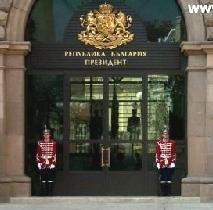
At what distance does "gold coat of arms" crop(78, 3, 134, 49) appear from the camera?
17266mm

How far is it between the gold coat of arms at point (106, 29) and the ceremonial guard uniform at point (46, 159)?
2480 millimetres

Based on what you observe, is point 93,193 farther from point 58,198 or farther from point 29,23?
point 29,23

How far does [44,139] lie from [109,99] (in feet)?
6.03

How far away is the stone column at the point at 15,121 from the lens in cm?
1669

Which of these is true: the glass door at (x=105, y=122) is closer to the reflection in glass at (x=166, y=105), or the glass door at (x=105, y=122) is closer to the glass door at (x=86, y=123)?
the glass door at (x=86, y=123)

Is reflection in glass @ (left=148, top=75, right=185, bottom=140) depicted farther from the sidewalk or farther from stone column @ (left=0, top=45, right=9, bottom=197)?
stone column @ (left=0, top=45, right=9, bottom=197)

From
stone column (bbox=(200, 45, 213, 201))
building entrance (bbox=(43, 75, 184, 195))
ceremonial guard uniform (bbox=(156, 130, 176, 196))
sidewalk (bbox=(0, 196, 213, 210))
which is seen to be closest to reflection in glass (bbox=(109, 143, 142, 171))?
building entrance (bbox=(43, 75, 184, 195))

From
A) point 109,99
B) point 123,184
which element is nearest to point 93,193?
point 123,184

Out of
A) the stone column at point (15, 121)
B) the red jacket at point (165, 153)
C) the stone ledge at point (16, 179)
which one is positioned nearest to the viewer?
the stone ledge at point (16, 179)

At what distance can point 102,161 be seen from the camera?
56.9 ft

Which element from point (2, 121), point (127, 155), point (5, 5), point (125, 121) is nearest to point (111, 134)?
point (125, 121)

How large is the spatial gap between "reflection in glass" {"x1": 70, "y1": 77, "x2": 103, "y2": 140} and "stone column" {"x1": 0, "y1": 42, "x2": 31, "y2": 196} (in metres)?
1.30

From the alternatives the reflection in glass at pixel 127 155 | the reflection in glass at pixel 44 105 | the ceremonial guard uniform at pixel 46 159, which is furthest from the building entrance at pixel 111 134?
the ceremonial guard uniform at pixel 46 159

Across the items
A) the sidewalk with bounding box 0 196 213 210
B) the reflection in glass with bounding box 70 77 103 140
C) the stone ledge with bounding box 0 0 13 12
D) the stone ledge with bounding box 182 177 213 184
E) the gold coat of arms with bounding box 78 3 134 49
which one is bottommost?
the sidewalk with bounding box 0 196 213 210
